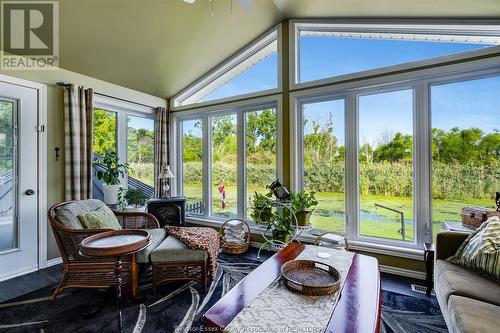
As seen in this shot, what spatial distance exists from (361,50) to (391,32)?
14.1 inches

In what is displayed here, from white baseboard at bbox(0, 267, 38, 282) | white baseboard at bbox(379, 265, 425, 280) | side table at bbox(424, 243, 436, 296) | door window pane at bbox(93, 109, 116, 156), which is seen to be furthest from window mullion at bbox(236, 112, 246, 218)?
white baseboard at bbox(0, 267, 38, 282)

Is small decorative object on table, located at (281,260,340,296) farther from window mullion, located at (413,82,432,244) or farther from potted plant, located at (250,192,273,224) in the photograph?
window mullion, located at (413,82,432,244)

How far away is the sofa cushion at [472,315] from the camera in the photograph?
1210 mm

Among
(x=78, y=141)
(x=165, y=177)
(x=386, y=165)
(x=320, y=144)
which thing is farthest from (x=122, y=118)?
(x=386, y=165)

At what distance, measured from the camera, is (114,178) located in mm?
3408

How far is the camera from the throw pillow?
229 centimetres

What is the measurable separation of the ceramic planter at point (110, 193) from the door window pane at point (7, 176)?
2.93 ft

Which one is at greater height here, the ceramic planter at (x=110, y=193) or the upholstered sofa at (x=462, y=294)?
the ceramic planter at (x=110, y=193)

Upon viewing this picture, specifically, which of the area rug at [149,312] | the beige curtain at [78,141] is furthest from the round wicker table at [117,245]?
the beige curtain at [78,141]

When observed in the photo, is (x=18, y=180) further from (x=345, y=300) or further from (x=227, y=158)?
(x=345, y=300)

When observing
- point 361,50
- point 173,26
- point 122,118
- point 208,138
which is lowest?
point 208,138

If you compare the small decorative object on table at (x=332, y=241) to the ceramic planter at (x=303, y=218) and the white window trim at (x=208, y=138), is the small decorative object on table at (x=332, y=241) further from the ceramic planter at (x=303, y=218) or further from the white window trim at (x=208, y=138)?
the white window trim at (x=208, y=138)

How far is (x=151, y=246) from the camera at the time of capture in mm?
2318

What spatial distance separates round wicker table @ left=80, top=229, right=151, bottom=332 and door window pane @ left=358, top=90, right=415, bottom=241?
8.25 feet
